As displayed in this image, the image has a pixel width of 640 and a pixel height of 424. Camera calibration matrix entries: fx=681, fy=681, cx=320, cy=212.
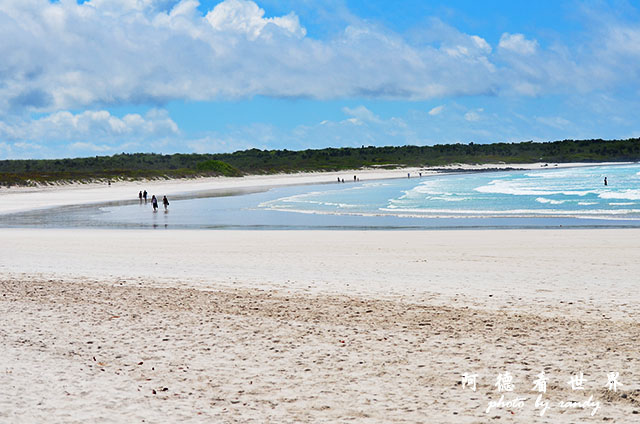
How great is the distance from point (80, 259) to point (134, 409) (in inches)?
499

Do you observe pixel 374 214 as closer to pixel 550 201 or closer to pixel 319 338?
pixel 550 201

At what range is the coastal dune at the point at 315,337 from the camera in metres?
6.41

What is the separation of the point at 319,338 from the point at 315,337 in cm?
8

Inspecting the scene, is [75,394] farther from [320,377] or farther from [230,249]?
[230,249]

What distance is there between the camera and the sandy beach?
6.38 m

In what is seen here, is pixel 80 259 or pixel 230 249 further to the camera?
pixel 230 249

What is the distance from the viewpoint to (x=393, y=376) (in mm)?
7250

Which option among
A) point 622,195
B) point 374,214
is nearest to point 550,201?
point 622,195

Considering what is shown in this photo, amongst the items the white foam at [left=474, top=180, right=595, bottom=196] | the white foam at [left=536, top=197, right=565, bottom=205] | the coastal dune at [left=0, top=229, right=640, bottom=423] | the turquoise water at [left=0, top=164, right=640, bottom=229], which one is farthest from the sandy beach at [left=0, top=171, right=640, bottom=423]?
the white foam at [left=474, top=180, right=595, bottom=196]

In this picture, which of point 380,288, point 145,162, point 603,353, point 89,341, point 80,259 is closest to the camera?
point 603,353

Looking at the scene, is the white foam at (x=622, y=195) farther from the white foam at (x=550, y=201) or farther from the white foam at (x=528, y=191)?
the white foam at (x=550, y=201)

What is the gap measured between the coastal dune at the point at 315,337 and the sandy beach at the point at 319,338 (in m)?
0.03

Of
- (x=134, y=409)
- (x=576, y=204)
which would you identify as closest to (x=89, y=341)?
(x=134, y=409)

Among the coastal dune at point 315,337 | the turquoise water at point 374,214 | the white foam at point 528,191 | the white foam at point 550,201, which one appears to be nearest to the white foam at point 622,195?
the turquoise water at point 374,214
